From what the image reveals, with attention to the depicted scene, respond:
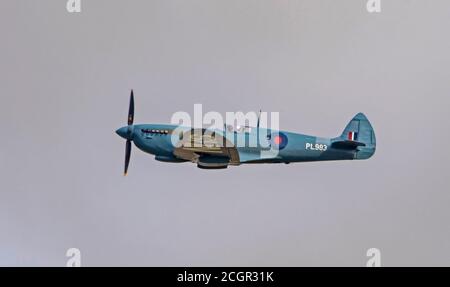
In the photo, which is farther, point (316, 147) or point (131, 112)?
point (131, 112)

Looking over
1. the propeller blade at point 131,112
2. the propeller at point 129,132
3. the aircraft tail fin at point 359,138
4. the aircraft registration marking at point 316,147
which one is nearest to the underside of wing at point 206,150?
the propeller at point 129,132

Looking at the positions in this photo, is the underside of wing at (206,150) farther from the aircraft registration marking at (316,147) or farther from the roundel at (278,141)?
the aircraft registration marking at (316,147)

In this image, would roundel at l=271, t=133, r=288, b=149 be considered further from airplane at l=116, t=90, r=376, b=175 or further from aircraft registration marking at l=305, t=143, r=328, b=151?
aircraft registration marking at l=305, t=143, r=328, b=151

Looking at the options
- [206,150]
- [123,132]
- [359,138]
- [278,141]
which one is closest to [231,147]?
[206,150]

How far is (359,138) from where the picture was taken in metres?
48.4

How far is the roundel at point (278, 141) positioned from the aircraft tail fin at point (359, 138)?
2.33 metres

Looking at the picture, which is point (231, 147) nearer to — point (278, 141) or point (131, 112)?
point (278, 141)

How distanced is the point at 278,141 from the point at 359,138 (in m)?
4.70

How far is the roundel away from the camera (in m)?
46.0
